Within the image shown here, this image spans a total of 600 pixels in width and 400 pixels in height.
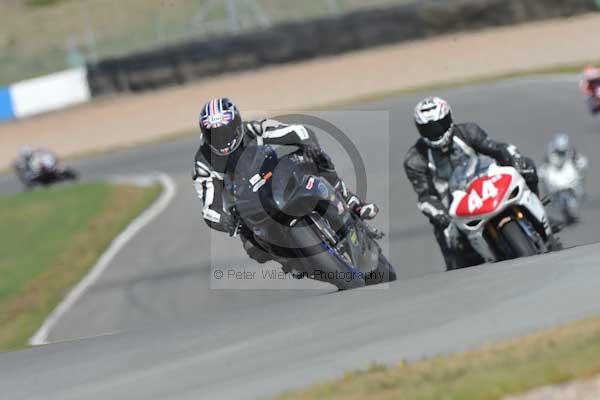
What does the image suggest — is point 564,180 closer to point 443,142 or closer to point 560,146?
→ point 560,146

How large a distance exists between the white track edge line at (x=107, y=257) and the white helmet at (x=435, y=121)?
13.4ft

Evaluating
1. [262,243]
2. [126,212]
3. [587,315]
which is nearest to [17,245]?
[126,212]

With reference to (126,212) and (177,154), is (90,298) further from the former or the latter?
(177,154)

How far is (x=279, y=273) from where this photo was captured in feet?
39.9

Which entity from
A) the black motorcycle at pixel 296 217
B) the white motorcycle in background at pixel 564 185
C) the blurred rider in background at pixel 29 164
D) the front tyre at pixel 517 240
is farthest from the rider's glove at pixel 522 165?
the blurred rider in background at pixel 29 164

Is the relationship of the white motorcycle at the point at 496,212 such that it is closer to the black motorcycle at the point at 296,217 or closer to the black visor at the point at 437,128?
the black visor at the point at 437,128

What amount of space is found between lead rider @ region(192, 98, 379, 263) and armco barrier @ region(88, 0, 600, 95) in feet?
59.4

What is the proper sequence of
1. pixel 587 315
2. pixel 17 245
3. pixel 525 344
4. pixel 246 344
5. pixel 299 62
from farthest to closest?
pixel 299 62
pixel 17 245
pixel 246 344
pixel 587 315
pixel 525 344

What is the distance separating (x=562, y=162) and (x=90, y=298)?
589 centimetres

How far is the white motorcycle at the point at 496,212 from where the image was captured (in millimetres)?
7148

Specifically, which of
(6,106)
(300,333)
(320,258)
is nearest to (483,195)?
(320,258)

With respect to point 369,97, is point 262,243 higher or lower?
lower

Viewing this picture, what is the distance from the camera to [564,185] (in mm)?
11984

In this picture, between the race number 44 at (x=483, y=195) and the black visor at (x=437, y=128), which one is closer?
the race number 44 at (x=483, y=195)
